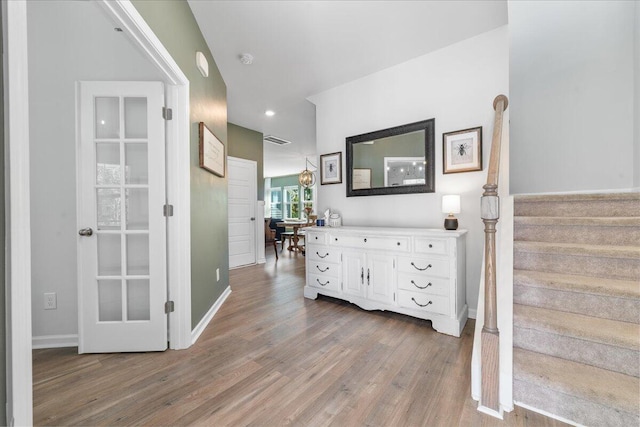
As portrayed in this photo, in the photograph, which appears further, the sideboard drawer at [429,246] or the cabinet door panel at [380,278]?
the cabinet door panel at [380,278]

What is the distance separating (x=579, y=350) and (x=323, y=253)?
83.1 inches

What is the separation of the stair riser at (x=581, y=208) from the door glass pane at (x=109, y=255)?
3.39 m

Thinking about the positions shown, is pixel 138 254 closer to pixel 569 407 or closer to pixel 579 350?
pixel 569 407

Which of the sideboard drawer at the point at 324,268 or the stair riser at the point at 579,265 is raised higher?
the stair riser at the point at 579,265

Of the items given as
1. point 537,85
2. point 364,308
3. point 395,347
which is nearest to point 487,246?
point 395,347

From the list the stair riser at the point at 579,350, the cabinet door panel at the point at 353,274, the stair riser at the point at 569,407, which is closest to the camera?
the stair riser at the point at 569,407

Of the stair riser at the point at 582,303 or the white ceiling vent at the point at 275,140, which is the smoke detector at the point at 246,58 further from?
the stair riser at the point at 582,303

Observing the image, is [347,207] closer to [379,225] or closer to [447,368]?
[379,225]

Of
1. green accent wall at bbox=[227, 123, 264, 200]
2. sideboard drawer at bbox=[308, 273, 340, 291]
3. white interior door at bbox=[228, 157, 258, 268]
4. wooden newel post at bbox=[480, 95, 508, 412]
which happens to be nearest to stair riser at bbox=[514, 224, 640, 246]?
wooden newel post at bbox=[480, 95, 508, 412]

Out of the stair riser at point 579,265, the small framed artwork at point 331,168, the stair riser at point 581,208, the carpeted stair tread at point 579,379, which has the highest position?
the small framed artwork at point 331,168

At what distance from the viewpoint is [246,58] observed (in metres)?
2.80

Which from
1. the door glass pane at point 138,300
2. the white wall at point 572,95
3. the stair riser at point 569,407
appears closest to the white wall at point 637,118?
the white wall at point 572,95

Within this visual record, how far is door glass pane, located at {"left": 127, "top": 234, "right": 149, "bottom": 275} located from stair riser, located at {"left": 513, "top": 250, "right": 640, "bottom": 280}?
276 cm

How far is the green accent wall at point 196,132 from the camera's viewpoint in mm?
1742
